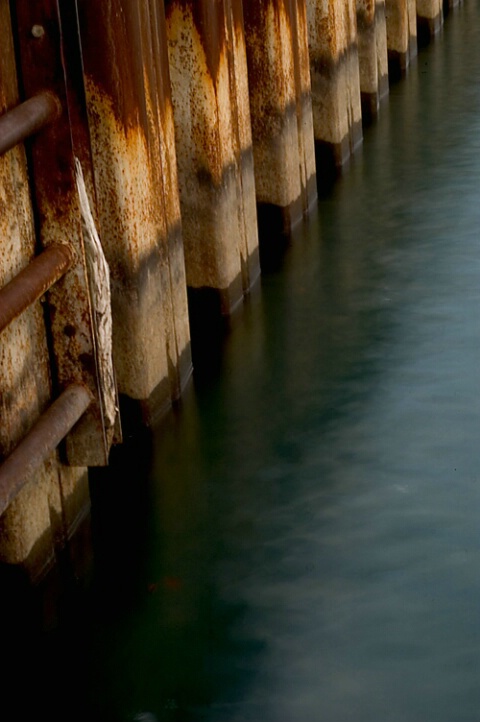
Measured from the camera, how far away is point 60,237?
5992mm

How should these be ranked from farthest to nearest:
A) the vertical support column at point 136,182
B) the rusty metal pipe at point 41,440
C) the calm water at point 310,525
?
1. the vertical support column at point 136,182
2. the calm water at point 310,525
3. the rusty metal pipe at point 41,440

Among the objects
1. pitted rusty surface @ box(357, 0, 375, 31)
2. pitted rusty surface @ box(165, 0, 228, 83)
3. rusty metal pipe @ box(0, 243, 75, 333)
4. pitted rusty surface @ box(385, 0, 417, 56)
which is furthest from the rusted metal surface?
pitted rusty surface @ box(385, 0, 417, 56)

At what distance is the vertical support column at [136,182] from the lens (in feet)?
22.2

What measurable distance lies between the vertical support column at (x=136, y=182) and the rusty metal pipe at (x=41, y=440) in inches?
41.3

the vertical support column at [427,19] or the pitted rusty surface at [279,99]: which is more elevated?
the pitted rusty surface at [279,99]

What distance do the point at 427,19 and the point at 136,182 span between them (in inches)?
512

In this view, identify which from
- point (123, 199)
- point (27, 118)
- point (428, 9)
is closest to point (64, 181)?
point (27, 118)

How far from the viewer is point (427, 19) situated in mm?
19109

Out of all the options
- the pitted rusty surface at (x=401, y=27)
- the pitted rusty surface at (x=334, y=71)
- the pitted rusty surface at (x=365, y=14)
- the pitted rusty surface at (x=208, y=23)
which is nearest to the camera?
the pitted rusty surface at (x=208, y=23)

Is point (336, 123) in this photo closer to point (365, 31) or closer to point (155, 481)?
point (365, 31)

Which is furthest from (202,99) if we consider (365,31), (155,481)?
(365,31)

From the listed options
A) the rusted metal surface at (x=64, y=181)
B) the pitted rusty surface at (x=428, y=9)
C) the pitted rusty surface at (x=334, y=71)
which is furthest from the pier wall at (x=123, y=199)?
the pitted rusty surface at (x=428, y=9)

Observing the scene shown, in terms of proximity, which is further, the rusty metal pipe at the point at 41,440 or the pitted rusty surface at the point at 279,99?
the pitted rusty surface at the point at 279,99

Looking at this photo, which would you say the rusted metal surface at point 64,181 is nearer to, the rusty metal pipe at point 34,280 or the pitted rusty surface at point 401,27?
the rusty metal pipe at point 34,280
